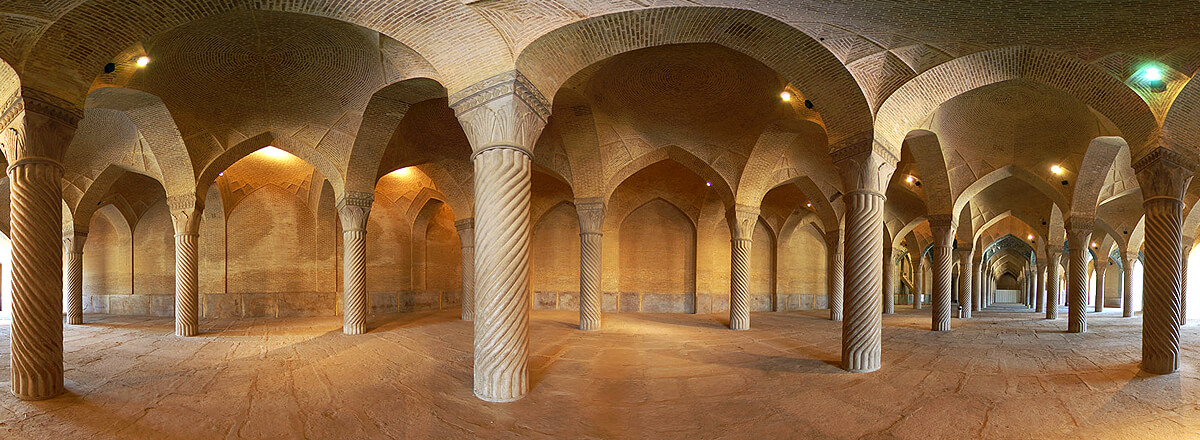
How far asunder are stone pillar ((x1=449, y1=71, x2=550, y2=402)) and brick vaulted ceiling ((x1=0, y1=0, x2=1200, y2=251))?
1.32 feet

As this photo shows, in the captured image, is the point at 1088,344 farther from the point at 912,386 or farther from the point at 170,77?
the point at 170,77

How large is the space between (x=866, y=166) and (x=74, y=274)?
1765 cm

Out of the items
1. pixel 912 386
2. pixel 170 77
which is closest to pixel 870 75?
pixel 912 386

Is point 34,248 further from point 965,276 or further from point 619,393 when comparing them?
point 965,276

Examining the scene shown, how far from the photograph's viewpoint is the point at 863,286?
6.55m

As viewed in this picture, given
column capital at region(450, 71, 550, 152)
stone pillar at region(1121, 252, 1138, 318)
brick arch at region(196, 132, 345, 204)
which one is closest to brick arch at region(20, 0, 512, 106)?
column capital at region(450, 71, 550, 152)

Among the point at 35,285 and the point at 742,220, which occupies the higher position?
the point at 742,220

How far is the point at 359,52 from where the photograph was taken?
24.7 feet

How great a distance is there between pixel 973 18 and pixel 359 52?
7.37 metres

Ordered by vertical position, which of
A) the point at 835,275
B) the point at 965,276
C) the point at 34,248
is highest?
the point at 34,248

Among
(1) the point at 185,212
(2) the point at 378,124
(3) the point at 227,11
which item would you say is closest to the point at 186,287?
(1) the point at 185,212

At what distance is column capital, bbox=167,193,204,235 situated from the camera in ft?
34.9

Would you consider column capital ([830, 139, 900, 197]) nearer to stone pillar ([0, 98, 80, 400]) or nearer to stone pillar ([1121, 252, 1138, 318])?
stone pillar ([0, 98, 80, 400])

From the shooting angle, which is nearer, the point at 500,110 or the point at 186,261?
the point at 500,110
